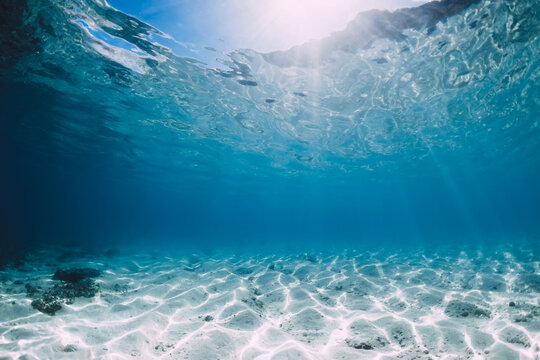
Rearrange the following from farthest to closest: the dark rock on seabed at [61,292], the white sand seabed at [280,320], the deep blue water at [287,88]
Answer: the deep blue water at [287,88] → the dark rock on seabed at [61,292] → the white sand seabed at [280,320]

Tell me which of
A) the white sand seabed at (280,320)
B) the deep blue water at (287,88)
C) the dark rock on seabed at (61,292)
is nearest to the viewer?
the white sand seabed at (280,320)

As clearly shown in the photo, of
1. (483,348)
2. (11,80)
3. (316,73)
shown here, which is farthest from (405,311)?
(11,80)

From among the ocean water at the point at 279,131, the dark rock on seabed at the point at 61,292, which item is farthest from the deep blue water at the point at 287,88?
the dark rock on seabed at the point at 61,292

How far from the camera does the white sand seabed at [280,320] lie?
4098 mm

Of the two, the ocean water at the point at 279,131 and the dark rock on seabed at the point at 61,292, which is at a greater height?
the ocean water at the point at 279,131

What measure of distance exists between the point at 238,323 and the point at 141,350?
73.1 inches

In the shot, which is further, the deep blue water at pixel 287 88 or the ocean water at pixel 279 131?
the deep blue water at pixel 287 88

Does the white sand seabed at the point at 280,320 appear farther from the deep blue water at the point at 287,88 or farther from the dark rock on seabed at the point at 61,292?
the deep blue water at the point at 287,88

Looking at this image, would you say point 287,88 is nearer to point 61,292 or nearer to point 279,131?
point 279,131

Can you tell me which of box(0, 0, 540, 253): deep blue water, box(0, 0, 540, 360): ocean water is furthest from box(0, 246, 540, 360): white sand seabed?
box(0, 0, 540, 253): deep blue water

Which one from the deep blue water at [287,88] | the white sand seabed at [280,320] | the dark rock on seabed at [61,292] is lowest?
the dark rock on seabed at [61,292]

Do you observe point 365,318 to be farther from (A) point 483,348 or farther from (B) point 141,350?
(B) point 141,350

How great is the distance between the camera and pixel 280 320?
224 inches

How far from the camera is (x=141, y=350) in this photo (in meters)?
4.26
